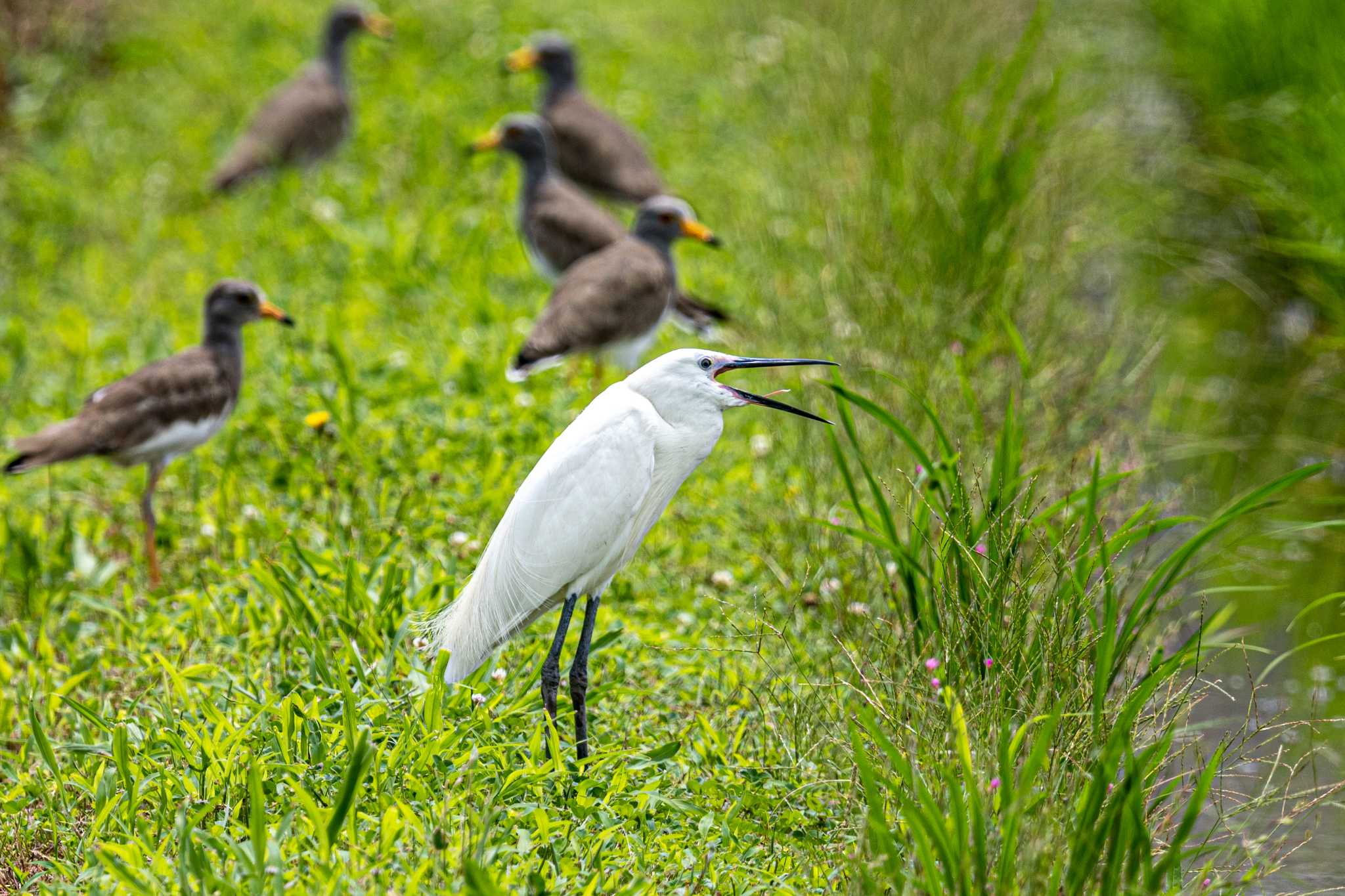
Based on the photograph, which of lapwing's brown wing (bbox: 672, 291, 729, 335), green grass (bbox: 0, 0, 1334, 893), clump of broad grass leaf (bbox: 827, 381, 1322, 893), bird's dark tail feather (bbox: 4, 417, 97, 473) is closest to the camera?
clump of broad grass leaf (bbox: 827, 381, 1322, 893)

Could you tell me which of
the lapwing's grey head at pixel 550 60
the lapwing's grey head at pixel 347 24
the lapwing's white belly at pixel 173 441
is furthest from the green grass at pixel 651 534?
the lapwing's grey head at pixel 550 60

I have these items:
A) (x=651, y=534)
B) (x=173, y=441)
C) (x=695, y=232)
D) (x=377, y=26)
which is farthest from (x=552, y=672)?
(x=377, y=26)

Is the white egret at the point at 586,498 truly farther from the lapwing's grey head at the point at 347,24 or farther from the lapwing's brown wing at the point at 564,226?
the lapwing's grey head at the point at 347,24

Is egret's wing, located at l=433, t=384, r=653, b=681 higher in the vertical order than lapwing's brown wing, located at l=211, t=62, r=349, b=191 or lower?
higher

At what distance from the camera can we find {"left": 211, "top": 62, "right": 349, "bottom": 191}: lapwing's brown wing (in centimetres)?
840

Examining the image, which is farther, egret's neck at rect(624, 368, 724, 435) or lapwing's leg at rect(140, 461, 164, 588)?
lapwing's leg at rect(140, 461, 164, 588)

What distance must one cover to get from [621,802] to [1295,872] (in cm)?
171

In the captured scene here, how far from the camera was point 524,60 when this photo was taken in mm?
8961

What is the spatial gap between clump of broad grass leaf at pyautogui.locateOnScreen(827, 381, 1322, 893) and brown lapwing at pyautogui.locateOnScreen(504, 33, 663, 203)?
461cm

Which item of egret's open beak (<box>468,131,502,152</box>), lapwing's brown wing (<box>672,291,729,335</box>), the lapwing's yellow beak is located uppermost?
the lapwing's yellow beak

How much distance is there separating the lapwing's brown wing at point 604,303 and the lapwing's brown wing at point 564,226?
0.53 m

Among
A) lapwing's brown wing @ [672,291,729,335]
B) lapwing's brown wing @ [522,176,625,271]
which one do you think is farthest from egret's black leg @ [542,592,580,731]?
lapwing's brown wing @ [522,176,625,271]

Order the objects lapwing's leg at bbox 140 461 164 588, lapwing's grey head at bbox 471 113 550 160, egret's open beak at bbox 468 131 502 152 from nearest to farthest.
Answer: lapwing's leg at bbox 140 461 164 588 → lapwing's grey head at bbox 471 113 550 160 → egret's open beak at bbox 468 131 502 152

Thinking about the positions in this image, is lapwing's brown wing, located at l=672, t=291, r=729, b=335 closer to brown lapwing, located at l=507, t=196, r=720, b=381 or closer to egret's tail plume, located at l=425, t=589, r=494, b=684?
brown lapwing, located at l=507, t=196, r=720, b=381
